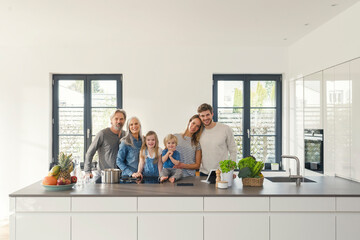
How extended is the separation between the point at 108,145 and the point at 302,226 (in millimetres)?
2330

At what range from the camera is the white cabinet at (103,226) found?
276cm

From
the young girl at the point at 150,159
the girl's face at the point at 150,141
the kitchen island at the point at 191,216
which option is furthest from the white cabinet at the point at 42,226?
the girl's face at the point at 150,141

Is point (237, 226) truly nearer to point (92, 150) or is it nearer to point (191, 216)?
point (191, 216)

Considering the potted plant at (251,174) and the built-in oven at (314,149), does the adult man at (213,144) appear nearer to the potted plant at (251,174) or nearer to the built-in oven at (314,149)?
the potted plant at (251,174)

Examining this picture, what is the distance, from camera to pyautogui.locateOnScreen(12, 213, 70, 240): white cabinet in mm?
2752

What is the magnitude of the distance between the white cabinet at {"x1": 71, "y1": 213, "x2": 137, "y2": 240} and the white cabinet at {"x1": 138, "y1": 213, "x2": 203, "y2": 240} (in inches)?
3.3

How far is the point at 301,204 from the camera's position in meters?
2.76

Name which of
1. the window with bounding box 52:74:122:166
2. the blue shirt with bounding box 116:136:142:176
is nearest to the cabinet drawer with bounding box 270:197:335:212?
the blue shirt with bounding box 116:136:142:176

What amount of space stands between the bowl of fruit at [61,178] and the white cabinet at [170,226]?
70 cm

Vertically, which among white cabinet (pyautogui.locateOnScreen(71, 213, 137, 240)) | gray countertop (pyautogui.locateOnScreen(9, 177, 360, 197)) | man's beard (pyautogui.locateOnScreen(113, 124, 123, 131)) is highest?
man's beard (pyautogui.locateOnScreen(113, 124, 123, 131))

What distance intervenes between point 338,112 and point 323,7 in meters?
1.20

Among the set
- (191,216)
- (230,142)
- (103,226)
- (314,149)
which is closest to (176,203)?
(191,216)

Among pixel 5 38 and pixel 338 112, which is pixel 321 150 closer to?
pixel 338 112

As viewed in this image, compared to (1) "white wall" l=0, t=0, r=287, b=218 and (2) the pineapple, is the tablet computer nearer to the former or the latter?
(2) the pineapple
